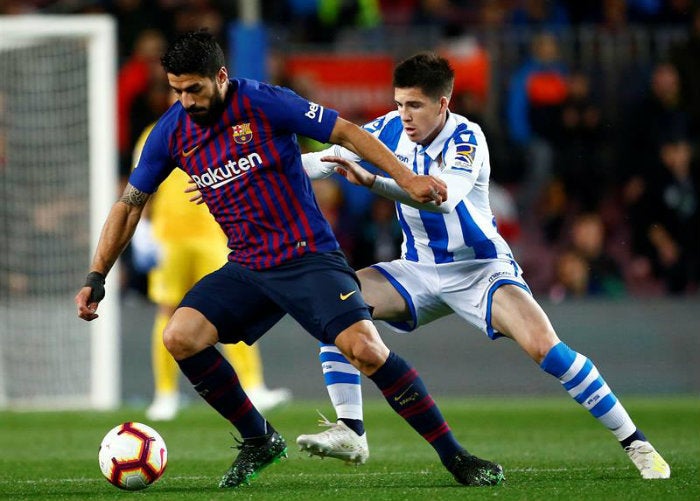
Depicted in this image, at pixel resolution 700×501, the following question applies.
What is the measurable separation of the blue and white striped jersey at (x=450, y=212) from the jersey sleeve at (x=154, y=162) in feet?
3.69

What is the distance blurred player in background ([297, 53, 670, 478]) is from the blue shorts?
60 centimetres

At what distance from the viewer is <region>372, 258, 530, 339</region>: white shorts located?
6.98 m

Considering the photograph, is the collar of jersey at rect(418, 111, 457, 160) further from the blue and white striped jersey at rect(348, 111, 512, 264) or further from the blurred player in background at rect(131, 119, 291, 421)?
the blurred player in background at rect(131, 119, 291, 421)

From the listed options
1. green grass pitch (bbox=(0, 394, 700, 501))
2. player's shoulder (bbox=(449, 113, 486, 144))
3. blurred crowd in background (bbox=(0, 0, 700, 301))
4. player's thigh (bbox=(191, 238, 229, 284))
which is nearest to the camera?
green grass pitch (bbox=(0, 394, 700, 501))

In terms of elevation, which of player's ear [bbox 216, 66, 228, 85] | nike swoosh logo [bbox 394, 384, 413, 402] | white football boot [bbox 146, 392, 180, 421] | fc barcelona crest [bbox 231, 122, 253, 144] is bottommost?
white football boot [bbox 146, 392, 180, 421]

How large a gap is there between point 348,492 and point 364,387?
770cm

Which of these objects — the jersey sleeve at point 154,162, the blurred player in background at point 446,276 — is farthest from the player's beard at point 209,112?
the blurred player in background at point 446,276

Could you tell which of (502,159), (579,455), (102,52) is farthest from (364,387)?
(579,455)

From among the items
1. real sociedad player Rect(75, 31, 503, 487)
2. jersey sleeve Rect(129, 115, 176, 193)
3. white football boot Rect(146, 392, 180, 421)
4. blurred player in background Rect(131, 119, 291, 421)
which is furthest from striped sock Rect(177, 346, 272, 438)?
white football boot Rect(146, 392, 180, 421)

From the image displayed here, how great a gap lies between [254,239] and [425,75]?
1287 millimetres

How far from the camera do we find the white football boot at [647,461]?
6.52 m

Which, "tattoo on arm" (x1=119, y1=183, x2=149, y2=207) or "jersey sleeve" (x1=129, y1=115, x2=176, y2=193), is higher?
"jersey sleeve" (x1=129, y1=115, x2=176, y2=193)

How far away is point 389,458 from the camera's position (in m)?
7.99

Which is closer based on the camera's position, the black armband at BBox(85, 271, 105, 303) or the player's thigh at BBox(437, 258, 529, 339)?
the black armband at BBox(85, 271, 105, 303)
